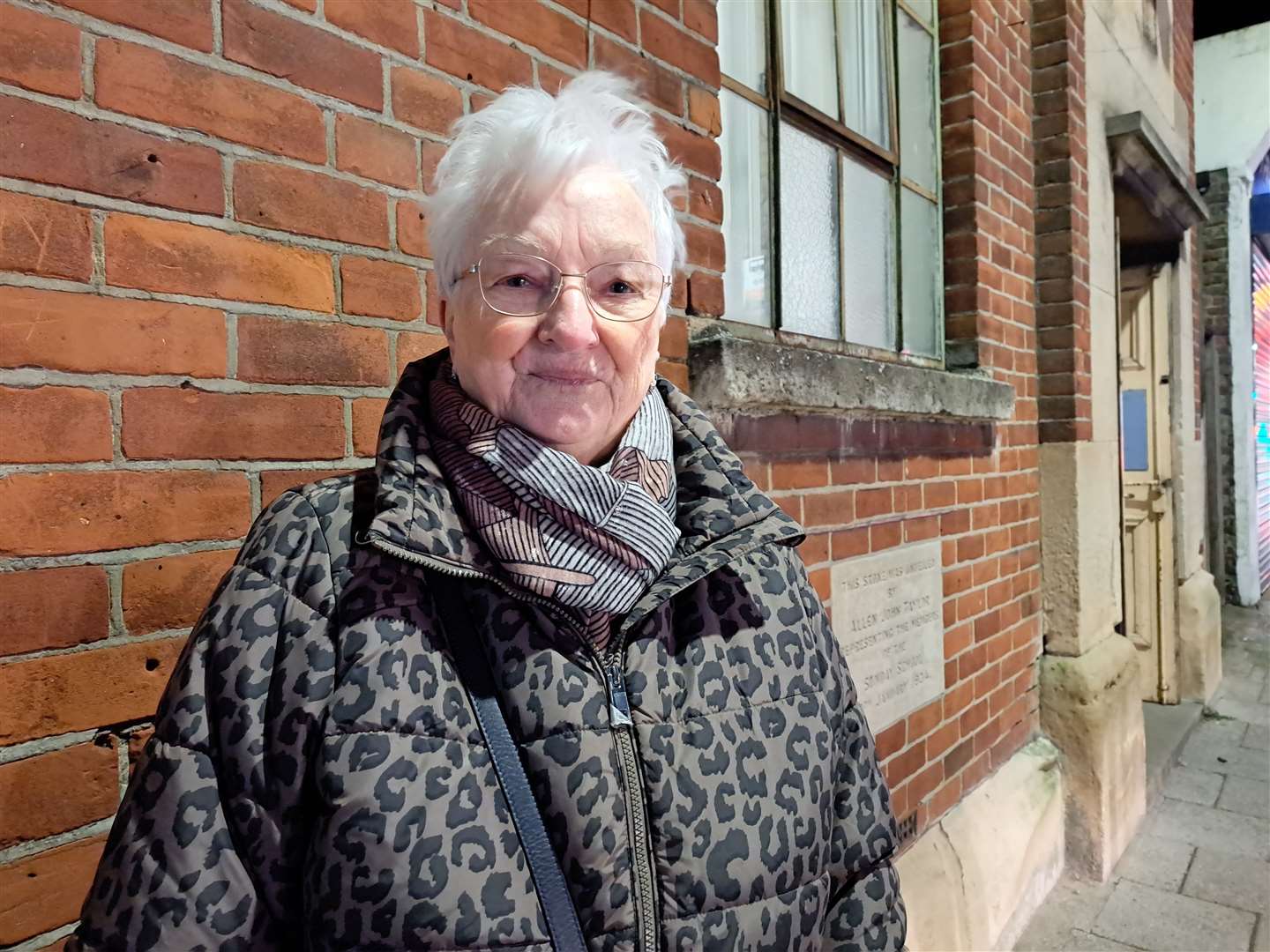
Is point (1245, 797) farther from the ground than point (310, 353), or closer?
closer

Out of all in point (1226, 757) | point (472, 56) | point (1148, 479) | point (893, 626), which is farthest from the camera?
point (1148, 479)

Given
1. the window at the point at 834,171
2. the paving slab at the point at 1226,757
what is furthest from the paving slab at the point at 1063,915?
the window at the point at 834,171

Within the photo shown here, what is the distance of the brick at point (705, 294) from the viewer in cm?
194

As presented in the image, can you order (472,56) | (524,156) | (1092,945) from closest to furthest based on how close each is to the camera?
(524,156) < (472,56) < (1092,945)

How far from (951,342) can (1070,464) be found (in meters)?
0.91

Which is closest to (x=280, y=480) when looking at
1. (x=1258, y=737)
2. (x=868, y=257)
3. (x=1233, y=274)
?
(x=868, y=257)

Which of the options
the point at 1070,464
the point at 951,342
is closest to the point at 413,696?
the point at 951,342

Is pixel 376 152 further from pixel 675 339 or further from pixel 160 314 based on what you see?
pixel 675 339

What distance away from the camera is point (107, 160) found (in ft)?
3.54

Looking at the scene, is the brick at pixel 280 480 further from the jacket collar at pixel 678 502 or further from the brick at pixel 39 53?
the brick at pixel 39 53

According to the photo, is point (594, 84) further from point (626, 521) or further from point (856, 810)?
point (856, 810)

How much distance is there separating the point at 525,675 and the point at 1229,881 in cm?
390

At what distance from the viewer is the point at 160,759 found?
87 cm

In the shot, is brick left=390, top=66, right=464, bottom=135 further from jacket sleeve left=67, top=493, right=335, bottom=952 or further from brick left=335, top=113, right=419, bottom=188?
jacket sleeve left=67, top=493, right=335, bottom=952
